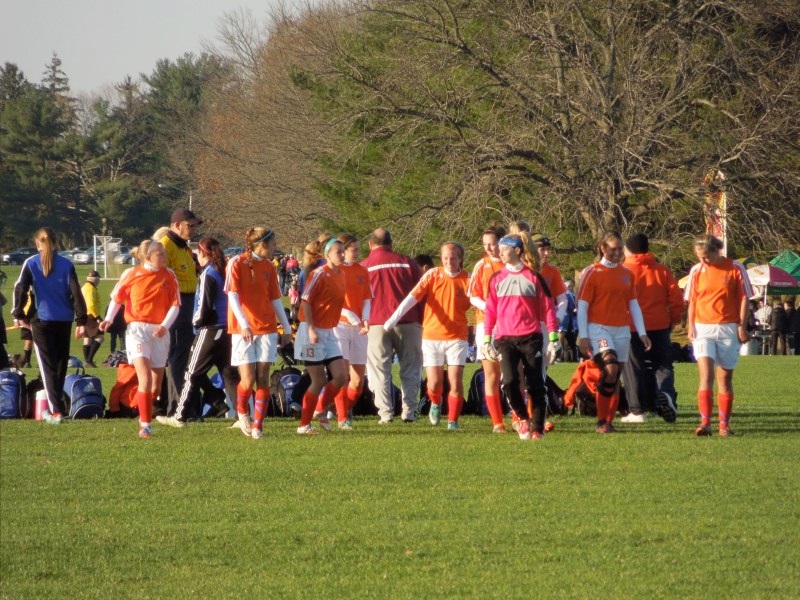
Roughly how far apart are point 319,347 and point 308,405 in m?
0.59

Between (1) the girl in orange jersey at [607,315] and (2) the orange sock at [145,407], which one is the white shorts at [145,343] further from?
(1) the girl in orange jersey at [607,315]

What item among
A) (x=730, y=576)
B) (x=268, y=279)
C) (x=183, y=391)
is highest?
(x=268, y=279)

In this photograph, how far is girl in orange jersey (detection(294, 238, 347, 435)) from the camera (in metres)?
12.6

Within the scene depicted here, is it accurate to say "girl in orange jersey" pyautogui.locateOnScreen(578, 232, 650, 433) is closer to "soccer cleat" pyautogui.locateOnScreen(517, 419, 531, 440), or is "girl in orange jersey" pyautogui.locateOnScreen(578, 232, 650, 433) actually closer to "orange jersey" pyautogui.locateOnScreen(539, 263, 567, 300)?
"orange jersey" pyautogui.locateOnScreen(539, 263, 567, 300)

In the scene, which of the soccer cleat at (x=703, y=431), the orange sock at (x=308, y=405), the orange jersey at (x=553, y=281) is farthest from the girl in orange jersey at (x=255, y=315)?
the soccer cleat at (x=703, y=431)

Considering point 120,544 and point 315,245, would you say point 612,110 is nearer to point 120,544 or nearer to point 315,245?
point 315,245

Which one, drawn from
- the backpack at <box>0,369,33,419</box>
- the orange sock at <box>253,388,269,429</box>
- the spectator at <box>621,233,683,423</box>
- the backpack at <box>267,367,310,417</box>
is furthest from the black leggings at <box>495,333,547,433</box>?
the backpack at <box>0,369,33,419</box>

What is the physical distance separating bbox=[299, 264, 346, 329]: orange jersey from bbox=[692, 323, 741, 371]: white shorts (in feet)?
11.1

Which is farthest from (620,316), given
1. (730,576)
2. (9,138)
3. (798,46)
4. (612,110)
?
(9,138)

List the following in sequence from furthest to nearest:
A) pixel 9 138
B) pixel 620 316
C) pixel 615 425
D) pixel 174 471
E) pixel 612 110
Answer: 1. pixel 9 138
2. pixel 612 110
3. pixel 615 425
4. pixel 620 316
5. pixel 174 471

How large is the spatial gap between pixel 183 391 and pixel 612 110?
21198 millimetres

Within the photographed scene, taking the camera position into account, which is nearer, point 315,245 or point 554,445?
point 554,445

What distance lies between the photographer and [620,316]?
12.8 metres

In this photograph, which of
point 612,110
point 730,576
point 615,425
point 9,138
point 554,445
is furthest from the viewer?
point 9,138
